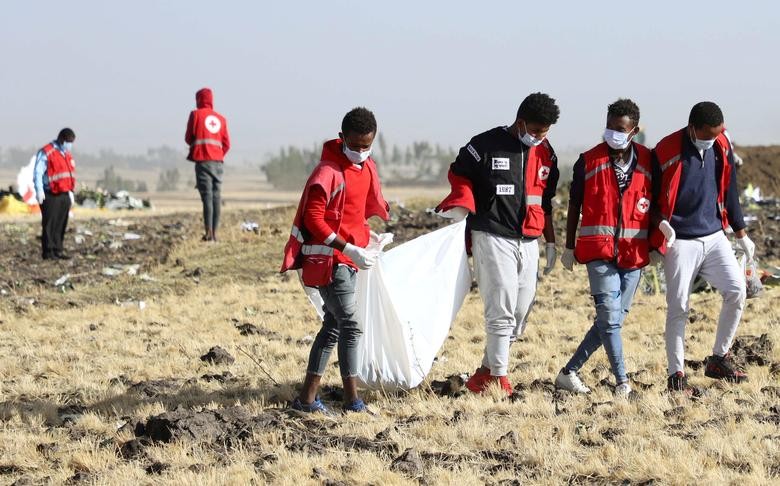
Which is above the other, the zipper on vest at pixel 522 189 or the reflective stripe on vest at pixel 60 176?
the zipper on vest at pixel 522 189

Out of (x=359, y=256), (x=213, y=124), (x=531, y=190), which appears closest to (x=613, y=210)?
(x=531, y=190)

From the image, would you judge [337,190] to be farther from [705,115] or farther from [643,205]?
[705,115]

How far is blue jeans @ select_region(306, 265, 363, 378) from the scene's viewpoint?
6516mm

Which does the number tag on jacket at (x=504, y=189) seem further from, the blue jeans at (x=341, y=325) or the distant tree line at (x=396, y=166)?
the distant tree line at (x=396, y=166)

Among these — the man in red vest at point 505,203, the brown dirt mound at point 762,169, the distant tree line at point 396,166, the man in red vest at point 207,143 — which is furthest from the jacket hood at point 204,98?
the distant tree line at point 396,166

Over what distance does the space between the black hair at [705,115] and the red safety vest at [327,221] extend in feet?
6.58

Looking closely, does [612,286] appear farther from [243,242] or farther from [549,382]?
[243,242]

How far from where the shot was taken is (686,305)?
6961mm

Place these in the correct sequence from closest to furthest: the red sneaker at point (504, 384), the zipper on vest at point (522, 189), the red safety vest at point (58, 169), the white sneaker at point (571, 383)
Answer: the zipper on vest at point (522, 189)
the red sneaker at point (504, 384)
the white sneaker at point (571, 383)
the red safety vest at point (58, 169)

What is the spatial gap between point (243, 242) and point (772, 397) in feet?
32.0

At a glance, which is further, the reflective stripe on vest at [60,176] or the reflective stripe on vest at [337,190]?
the reflective stripe on vest at [60,176]

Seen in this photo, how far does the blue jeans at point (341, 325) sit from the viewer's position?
6516 millimetres

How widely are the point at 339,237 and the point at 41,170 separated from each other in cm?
Answer: 918

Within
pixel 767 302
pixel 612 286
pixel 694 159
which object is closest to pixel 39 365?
Result: pixel 612 286
